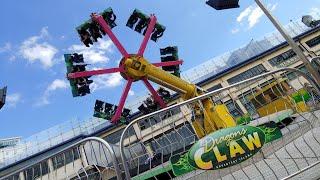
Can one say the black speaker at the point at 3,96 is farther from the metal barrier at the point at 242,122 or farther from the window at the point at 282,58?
the window at the point at 282,58

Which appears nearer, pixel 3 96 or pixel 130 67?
pixel 3 96

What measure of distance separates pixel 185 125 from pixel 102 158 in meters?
1.74

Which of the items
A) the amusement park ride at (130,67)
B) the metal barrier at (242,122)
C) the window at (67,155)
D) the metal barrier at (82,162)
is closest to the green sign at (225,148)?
the metal barrier at (242,122)

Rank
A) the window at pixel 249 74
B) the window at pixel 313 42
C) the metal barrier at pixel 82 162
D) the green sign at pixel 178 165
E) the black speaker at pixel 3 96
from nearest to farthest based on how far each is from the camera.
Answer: the metal barrier at pixel 82 162 < the green sign at pixel 178 165 < the black speaker at pixel 3 96 < the window at pixel 249 74 < the window at pixel 313 42

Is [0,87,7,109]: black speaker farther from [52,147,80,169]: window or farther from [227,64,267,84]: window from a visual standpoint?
[227,64,267,84]: window

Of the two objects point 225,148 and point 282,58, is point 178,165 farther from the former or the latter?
point 282,58

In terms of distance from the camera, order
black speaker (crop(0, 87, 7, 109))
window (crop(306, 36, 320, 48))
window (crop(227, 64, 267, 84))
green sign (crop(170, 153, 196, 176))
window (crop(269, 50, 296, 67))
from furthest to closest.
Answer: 1. window (crop(306, 36, 320, 48))
2. window (crop(269, 50, 296, 67))
3. window (crop(227, 64, 267, 84))
4. black speaker (crop(0, 87, 7, 109))
5. green sign (crop(170, 153, 196, 176))

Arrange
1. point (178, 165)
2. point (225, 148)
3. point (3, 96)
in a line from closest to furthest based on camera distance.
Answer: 1. point (225, 148)
2. point (178, 165)
3. point (3, 96)

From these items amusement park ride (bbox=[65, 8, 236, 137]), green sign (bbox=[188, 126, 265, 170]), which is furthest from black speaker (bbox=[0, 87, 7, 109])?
amusement park ride (bbox=[65, 8, 236, 137])

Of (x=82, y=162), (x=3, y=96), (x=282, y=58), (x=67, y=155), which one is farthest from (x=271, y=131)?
(x=282, y=58)

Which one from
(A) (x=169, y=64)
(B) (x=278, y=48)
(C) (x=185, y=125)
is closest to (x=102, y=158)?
(C) (x=185, y=125)

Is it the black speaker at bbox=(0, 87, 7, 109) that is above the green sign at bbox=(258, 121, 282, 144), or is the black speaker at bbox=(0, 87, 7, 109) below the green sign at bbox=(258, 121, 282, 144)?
above

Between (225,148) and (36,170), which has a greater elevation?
(36,170)

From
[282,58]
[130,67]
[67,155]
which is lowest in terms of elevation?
[67,155]
